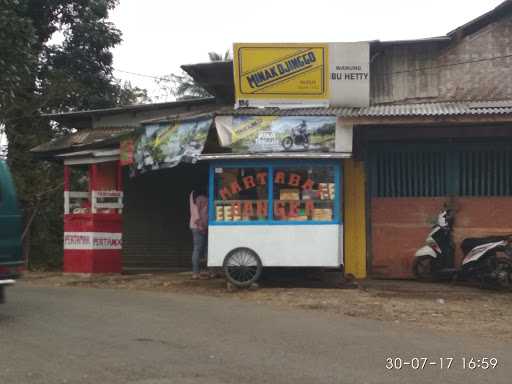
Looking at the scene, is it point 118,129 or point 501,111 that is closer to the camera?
point 501,111

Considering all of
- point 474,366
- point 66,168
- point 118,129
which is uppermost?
point 118,129

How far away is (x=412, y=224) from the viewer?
489 inches

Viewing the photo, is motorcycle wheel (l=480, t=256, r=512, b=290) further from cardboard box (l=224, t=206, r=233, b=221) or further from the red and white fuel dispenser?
the red and white fuel dispenser

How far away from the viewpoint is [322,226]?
1098 cm

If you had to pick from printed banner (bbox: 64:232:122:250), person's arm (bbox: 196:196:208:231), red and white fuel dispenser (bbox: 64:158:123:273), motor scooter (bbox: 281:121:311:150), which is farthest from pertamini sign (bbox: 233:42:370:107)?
printed banner (bbox: 64:232:122:250)

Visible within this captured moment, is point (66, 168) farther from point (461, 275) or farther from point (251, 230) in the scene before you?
point (461, 275)

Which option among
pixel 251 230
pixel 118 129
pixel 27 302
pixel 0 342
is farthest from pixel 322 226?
pixel 118 129

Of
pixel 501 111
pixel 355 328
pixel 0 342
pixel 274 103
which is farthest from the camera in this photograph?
pixel 274 103

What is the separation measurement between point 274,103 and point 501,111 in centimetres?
380

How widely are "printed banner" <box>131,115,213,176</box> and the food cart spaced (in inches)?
18.8

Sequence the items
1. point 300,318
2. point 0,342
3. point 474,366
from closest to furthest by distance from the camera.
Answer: point 474,366
point 0,342
point 300,318

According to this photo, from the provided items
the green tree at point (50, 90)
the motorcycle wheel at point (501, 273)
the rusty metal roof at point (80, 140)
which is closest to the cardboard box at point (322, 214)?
the motorcycle wheel at point (501, 273)

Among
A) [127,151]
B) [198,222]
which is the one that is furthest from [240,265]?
[127,151]
